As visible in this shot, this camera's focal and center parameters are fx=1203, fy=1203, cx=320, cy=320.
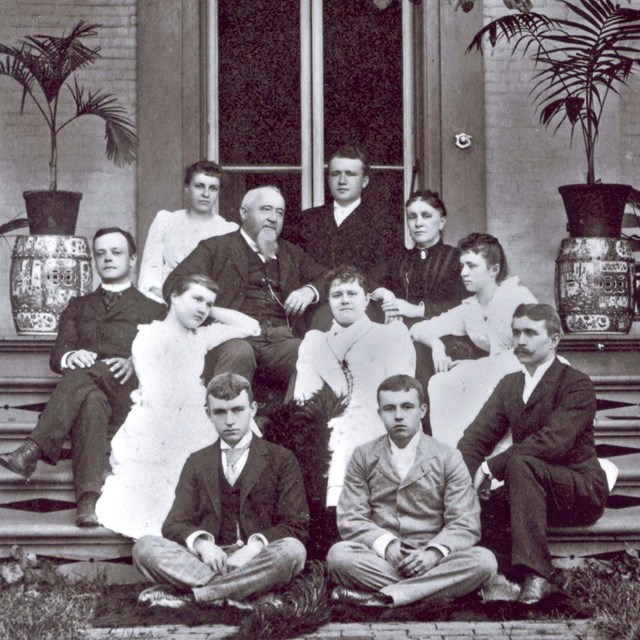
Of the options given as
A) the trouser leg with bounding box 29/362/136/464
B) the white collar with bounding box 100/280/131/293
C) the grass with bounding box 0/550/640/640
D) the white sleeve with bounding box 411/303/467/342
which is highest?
the white collar with bounding box 100/280/131/293

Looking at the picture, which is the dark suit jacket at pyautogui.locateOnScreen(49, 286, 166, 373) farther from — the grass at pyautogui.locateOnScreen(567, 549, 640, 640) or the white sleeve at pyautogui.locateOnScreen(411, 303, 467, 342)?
the grass at pyautogui.locateOnScreen(567, 549, 640, 640)

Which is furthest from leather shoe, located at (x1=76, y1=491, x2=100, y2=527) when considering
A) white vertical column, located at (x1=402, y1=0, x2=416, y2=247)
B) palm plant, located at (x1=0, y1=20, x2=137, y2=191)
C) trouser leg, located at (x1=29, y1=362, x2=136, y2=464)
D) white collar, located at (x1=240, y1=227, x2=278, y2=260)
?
white vertical column, located at (x1=402, y1=0, x2=416, y2=247)

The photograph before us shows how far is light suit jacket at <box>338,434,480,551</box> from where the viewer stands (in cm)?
512

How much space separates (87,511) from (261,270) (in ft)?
5.67

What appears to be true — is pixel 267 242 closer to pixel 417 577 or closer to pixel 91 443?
pixel 91 443

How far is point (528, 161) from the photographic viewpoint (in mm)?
7863

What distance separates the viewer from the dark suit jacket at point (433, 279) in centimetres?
639

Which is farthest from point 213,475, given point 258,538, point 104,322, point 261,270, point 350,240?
point 350,240

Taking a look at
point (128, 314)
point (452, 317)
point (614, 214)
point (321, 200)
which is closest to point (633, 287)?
point (614, 214)

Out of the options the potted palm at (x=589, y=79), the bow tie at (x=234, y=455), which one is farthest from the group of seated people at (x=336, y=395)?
the potted palm at (x=589, y=79)

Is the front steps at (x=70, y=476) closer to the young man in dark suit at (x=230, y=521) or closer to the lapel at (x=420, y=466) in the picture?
the young man in dark suit at (x=230, y=521)

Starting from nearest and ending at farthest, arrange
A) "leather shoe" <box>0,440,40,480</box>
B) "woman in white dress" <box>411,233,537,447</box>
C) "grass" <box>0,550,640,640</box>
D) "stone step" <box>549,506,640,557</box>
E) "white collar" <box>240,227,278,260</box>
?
"grass" <box>0,550,640,640</box>
"stone step" <box>549,506,640,557</box>
"leather shoe" <box>0,440,40,480</box>
"woman in white dress" <box>411,233,537,447</box>
"white collar" <box>240,227,278,260</box>

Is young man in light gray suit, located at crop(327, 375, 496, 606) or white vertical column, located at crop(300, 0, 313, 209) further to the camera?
white vertical column, located at crop(300, 0, 313, 209)

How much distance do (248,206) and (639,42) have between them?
3.05 metres
